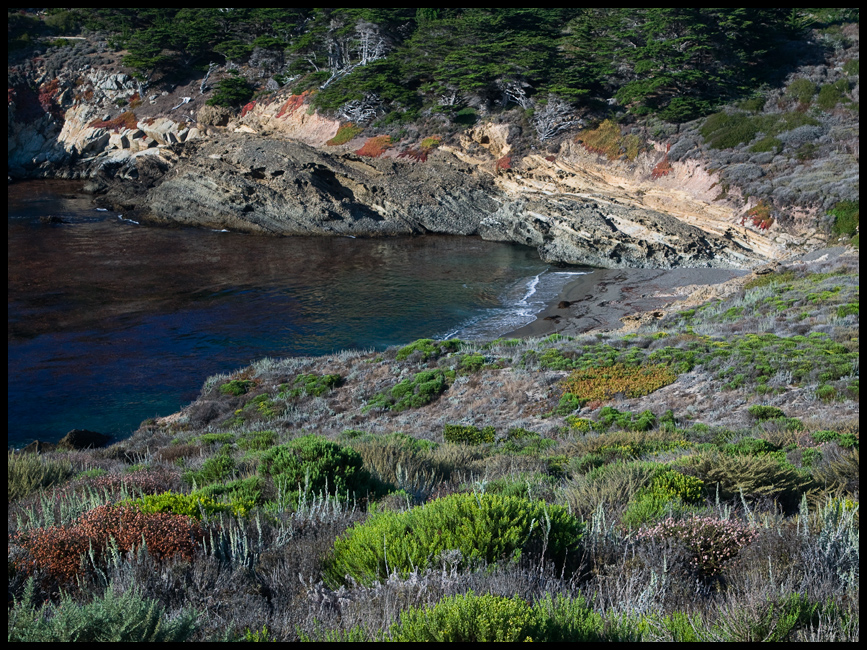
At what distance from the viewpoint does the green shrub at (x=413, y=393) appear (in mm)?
14930

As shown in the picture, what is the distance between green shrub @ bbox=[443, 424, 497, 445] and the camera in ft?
36.4

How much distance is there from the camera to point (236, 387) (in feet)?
56.9

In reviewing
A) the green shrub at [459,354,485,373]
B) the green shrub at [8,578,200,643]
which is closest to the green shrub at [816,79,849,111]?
the green shrub at [459,354,485,373]

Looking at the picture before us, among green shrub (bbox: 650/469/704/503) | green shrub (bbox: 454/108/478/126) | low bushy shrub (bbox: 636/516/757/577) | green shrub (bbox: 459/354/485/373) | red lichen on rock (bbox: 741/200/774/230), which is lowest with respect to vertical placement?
green shrub (bbox: 459/354/485/373)

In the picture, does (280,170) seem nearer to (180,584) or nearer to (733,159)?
(733,159)

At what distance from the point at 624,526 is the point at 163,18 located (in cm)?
7768

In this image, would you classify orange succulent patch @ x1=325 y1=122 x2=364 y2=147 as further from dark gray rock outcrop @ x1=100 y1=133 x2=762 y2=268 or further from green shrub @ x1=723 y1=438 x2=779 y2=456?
green shrub @ x1=723 y1=438 x2=779 y2=456

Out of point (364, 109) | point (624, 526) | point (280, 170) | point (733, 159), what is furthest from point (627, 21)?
point (624, 526)

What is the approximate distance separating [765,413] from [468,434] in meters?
5.32

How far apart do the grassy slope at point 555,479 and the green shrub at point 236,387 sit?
1.16ft

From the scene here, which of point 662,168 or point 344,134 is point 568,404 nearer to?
point 662,168

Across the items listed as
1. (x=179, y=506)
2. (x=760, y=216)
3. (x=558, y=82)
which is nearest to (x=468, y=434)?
(x=179, y=506)

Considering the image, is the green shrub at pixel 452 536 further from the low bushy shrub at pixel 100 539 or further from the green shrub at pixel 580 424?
the green shrub at pixel 580 424

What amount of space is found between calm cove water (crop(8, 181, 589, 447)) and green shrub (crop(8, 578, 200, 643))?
14450 mm
